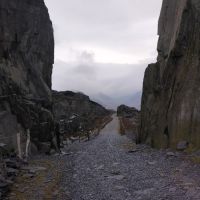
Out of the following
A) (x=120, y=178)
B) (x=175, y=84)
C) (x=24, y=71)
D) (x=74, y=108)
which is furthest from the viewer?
(x=74, y=108)

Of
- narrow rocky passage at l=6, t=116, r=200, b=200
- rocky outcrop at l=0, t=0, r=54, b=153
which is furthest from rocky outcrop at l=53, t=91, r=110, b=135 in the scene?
narrow rocky passage at l=6, t=116, r=200, b=200

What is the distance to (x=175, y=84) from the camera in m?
39.6

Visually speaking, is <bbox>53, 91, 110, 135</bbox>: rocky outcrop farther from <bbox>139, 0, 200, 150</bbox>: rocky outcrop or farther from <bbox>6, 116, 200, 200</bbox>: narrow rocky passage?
<bbox>6, 116, 200, 200</bbox>: narrow rocky passage

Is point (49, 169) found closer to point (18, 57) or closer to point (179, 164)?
point (179, 164)

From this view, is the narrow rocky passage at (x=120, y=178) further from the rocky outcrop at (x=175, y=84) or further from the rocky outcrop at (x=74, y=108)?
the rocky outcrop at (x=74, y=108)

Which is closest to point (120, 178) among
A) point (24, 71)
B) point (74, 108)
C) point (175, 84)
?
point (175, 84)

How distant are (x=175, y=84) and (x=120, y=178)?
1589cm

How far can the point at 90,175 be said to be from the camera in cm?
2825

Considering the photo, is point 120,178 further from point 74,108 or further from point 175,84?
point 74,108

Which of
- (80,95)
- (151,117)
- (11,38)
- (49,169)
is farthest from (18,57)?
(80,95)

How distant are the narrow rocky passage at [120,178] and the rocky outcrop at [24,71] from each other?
6.08m

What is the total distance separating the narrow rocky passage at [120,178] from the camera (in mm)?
21828

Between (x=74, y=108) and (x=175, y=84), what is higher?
(x=74, y=108)

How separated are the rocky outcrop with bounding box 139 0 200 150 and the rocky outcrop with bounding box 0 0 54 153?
37.5ft
